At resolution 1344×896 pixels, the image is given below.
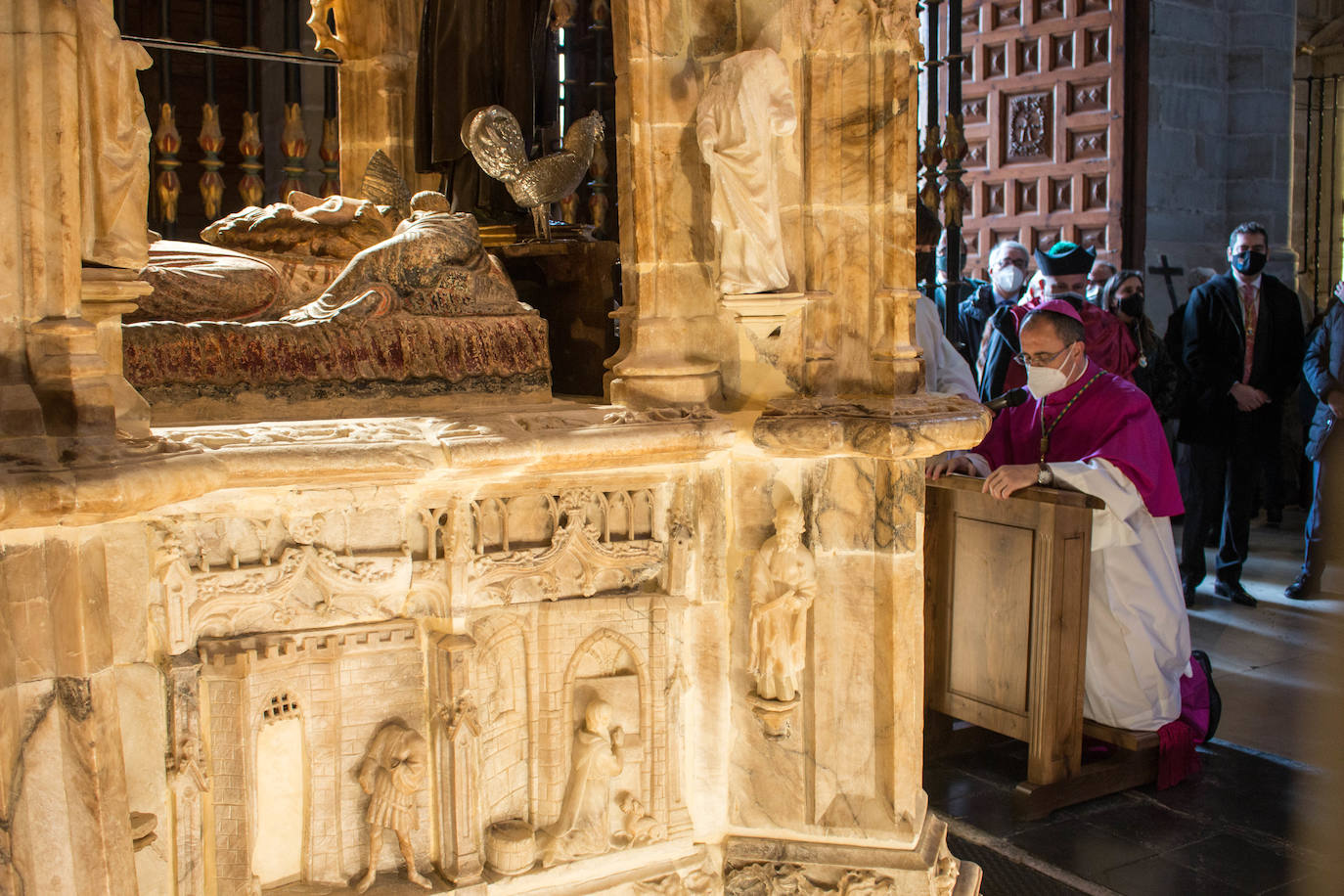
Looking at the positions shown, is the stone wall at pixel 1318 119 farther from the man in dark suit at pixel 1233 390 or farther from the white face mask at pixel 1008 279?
the white face mask at pixel 1008 279

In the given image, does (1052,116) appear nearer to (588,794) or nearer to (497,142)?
(497,142)

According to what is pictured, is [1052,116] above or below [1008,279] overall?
above

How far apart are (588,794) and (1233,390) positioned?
498 centimetres

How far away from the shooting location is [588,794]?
3379mm

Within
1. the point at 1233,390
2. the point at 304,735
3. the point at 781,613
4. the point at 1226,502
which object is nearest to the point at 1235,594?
the point at 1226,502

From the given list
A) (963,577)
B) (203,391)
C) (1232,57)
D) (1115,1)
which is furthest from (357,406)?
(1232,57)

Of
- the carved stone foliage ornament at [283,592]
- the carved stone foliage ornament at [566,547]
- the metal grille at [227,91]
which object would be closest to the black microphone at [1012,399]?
the carved stone foliage ornament at [566,547]

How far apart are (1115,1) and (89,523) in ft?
22.9

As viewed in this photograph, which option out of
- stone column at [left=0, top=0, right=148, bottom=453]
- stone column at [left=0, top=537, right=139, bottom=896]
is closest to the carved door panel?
stone column at [left=0, top=0, right=148, bottom=453]

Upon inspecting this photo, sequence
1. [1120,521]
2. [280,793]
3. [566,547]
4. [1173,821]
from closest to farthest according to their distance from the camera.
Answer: [280,793] → [566,547] → [1173,821] → [1120,521]

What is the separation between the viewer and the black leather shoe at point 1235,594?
6962 mm

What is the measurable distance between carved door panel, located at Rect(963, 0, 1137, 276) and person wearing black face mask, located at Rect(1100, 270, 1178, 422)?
3.60 feet

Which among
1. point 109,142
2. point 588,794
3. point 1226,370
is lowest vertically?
point 588,794

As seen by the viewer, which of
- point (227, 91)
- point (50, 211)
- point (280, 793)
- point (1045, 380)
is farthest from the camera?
point (227, 91)
